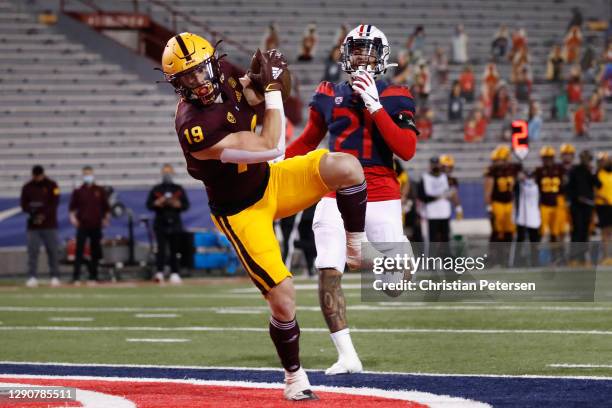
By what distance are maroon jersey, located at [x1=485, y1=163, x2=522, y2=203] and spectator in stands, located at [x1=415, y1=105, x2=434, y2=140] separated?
643 cm

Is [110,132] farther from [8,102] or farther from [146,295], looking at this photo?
[146,295]

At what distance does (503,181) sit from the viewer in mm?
20156

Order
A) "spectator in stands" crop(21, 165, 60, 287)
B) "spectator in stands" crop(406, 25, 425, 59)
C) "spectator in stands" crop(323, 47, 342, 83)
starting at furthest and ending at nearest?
"spectator in stands" crop(406, 25, 425, 59) < "spectator in stands" crop(323, 47, 342, 83) < "spectator in stands" crop(21, 165, 60, 287)

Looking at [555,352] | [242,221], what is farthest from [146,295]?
[242,221]

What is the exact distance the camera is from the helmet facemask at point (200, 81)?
19.9 feet

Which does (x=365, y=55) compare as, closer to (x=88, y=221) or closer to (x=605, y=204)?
(x=88, y=221)

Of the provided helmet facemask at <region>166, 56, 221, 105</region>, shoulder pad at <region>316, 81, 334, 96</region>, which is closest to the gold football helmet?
helmet facemask at <region>166, 56, 221, 105</region>

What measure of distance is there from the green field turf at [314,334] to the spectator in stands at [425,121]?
12494 mm

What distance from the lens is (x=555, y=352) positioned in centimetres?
792

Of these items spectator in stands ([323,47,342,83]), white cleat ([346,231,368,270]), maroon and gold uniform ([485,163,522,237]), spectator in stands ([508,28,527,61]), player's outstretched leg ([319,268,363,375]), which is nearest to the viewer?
white cleat ([346,231,368,270])

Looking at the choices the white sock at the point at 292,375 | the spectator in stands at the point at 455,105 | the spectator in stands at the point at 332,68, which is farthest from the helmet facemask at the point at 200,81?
the spectator in stands at the point at 455,105

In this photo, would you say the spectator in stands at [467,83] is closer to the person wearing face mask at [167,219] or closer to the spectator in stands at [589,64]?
the spectator in stands at [589,64]

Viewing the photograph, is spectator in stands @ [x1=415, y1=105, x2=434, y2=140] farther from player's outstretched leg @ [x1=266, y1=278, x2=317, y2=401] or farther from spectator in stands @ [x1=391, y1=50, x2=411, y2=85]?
player's outstretched leg @ [x1=266, y1=278, x2=317, y2=401]

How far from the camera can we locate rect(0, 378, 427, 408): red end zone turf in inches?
225
